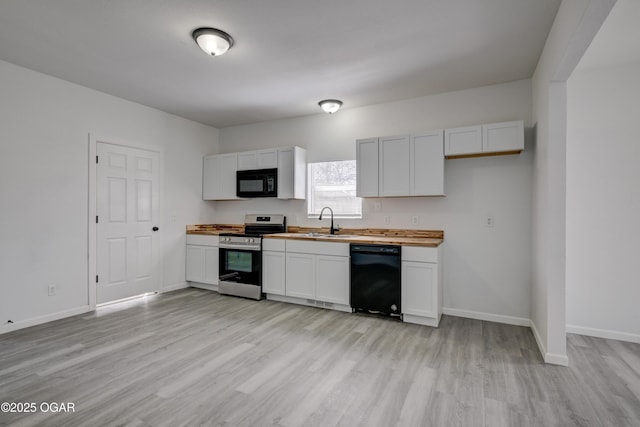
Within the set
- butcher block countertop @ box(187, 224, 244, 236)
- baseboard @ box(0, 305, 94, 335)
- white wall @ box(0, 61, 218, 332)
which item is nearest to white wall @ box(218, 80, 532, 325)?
butcher block countertop @ box(187, 224, 244, 236)

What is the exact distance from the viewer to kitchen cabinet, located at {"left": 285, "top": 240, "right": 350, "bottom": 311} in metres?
3.86

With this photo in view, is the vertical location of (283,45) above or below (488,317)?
above

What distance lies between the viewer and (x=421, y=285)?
11.2ft

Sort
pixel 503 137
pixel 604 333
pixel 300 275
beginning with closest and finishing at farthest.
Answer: pixel 604 333
pixel 503 137
pixel 300 275

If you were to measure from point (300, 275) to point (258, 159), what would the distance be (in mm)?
1984

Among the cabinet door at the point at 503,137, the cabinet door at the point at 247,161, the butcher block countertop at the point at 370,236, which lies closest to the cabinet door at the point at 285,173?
the cabinet door at the point at 247,161

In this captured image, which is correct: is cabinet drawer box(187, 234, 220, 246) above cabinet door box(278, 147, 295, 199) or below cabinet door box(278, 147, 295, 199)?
below

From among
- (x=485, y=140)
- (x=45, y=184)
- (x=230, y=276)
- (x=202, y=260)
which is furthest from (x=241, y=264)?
(x=485, y=140)

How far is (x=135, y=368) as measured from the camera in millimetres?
2475

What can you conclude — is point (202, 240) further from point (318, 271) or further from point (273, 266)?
point (318, 271)

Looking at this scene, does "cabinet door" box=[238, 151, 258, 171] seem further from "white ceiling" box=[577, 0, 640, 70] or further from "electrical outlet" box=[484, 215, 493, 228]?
"white ceiling" box=[577, 0, 640, 70]

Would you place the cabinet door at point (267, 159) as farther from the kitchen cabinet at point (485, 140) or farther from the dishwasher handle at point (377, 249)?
the kitchen cabinet at point (485, 140)

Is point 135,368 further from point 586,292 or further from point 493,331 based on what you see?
point 586,292

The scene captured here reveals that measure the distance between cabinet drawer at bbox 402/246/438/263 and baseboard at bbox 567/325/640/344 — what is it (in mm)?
1529
